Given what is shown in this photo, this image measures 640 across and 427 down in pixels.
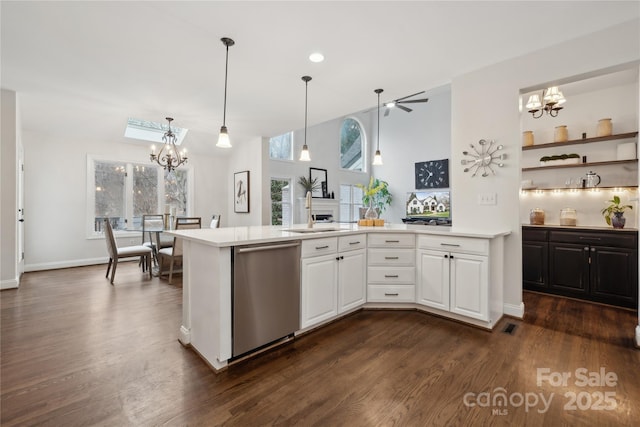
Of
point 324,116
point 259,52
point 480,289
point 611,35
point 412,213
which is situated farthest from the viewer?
point 412,213

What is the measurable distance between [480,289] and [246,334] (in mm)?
2001

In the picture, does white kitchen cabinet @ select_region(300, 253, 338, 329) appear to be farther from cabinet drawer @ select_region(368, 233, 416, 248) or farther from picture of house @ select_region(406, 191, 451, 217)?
picture of house @ select_region(406, 191, 451, 217)

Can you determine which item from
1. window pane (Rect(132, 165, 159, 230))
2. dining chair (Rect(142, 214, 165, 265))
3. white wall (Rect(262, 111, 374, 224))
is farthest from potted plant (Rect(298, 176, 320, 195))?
dining chair (Rect(142, 214, 165, 265))

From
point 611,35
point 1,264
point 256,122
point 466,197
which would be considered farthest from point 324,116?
point 1,264

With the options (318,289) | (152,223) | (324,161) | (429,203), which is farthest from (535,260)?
(152,223)

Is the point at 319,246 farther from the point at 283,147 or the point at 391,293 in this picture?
the point at 283,147

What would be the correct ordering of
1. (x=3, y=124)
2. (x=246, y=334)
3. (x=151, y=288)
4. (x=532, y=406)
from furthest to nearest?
(x=151, y=288), (x=3, y=124), (x=246, y=334), (x=532, y=406)

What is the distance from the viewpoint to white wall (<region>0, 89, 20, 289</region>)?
12.0 ft

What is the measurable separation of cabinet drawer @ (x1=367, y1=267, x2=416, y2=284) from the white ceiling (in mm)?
2112

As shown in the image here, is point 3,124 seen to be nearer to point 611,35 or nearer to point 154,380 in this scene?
point 154,380

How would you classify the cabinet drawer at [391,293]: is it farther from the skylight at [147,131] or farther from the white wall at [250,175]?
the skylight at [147,131]

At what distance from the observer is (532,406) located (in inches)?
63.4

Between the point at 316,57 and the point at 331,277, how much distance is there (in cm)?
212

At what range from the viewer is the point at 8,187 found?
3.67 m
